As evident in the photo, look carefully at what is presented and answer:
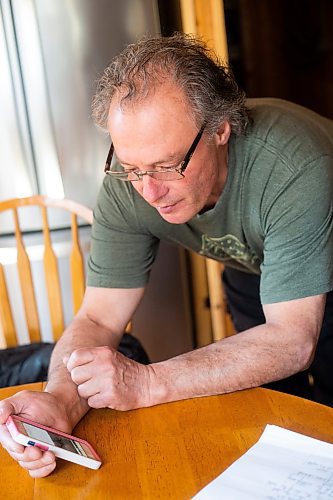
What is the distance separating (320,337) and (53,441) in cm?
81

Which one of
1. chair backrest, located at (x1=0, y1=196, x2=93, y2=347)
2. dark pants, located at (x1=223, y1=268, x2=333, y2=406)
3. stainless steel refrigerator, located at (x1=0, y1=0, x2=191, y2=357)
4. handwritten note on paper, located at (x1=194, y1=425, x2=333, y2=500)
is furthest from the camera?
stainless steel refrigerator, located at (x1=0, y1=0, x2=191, y2=357)

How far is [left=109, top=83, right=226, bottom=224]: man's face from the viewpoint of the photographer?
117 centimetres

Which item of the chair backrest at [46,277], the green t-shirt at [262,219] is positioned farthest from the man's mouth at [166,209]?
the chair backrest at [46,277]

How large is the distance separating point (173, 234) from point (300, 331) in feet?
1.32

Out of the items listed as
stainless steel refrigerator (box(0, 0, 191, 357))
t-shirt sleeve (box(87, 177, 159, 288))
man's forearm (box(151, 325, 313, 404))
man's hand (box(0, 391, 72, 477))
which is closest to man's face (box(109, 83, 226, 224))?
t-shirt sleeve (box(87, 177, 159, 288))

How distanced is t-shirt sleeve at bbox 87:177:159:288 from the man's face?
0.51 ft

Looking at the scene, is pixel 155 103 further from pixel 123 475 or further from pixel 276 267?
pixel 123 475

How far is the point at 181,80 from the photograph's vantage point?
3.96 ft

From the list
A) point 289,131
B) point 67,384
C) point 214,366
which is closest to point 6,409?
point 67,384

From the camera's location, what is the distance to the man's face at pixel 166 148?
3.85 feet

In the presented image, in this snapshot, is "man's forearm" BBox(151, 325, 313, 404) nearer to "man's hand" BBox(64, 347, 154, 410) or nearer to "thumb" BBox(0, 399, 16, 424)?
"man's hand" BBox(64, 347, 154, 410)

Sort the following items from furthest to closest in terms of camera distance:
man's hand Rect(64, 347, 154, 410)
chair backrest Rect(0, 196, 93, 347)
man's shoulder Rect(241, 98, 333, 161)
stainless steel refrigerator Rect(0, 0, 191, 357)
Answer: stainless steel refrigerator Rect(0, 0, 191, 357) → chair backrest Rect(0, 196, 93, 347) → man's shoulder Rect(241, 98, 333, 161) → man's hand Rect(64, 347, 154, 410)

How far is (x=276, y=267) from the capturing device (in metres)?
1.23

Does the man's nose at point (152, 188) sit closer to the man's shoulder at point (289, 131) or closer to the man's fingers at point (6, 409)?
the man's shoulder at point (289, 131)
